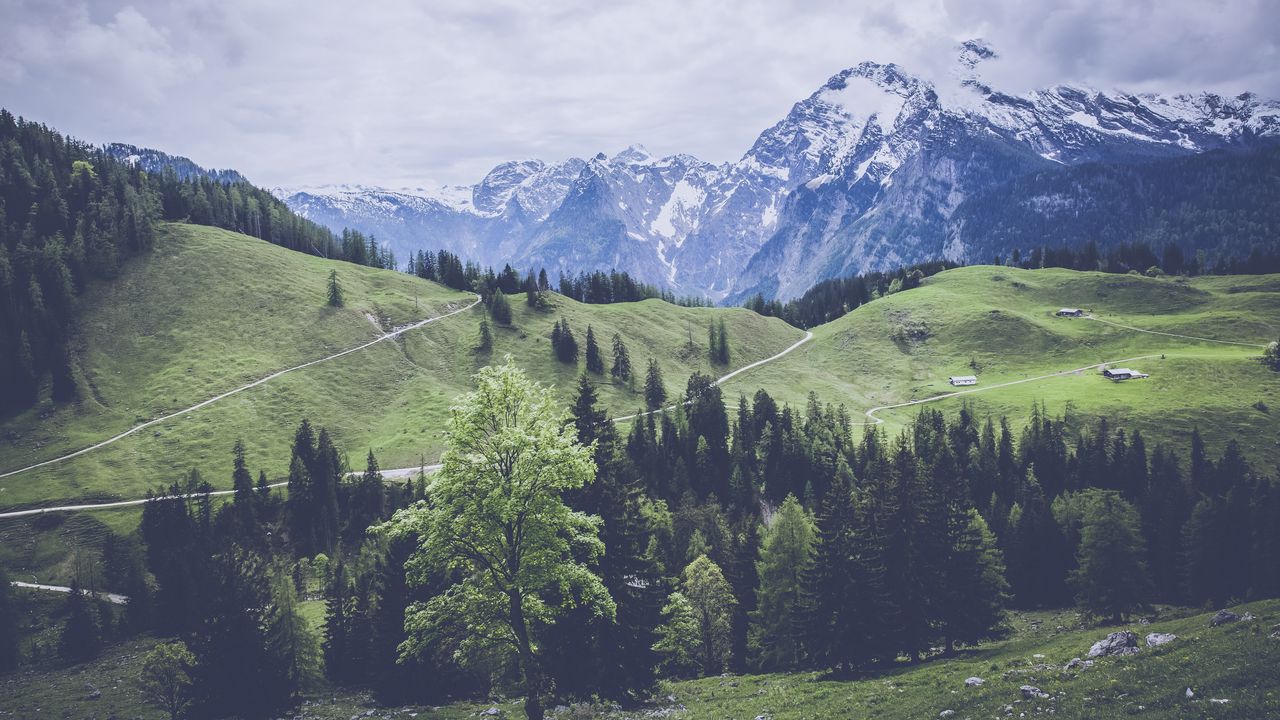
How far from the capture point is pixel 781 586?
5544cm

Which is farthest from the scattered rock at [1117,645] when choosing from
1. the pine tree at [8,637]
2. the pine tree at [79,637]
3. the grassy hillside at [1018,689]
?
the pine tree at [8,637]

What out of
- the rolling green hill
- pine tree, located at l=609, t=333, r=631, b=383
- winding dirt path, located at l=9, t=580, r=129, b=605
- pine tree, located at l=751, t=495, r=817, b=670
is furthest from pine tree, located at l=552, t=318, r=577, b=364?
pine tree, located at l=751, t=495, r=817, b=670

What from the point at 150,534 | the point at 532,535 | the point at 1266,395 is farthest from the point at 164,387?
the point at 1266,395

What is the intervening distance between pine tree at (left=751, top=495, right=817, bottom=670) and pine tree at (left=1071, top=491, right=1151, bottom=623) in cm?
3293

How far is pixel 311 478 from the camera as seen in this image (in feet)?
400

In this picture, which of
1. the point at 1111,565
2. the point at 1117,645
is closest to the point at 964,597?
the point at 1117,645

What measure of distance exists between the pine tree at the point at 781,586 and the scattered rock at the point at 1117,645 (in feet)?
74.7

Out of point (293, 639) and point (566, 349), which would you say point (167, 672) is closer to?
point (293, 639)

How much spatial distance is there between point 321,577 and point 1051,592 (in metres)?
95.3

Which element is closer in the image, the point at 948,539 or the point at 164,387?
the point at 948,539

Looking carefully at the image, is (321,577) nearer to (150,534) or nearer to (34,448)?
(150,534)

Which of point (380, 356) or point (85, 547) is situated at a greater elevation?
point (380, 356)

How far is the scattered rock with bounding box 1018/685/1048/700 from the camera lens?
1021 inches

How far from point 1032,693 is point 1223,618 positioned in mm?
13127
